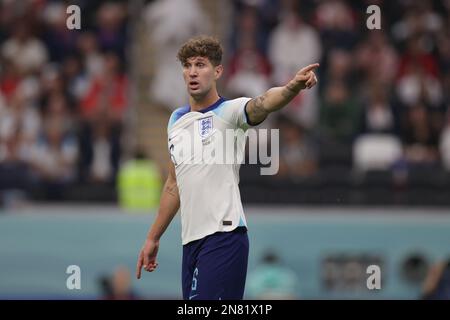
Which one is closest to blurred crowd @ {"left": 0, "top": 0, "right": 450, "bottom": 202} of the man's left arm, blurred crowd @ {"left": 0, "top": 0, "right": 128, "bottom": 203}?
blurred crowd @ {"left": 0, "top": 0, "right": 128, "bottom": 203}

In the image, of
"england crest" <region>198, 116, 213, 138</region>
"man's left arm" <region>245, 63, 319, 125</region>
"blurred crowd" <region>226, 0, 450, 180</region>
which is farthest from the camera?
"blurred crowd" <region>226, 0, 450, 180</region>

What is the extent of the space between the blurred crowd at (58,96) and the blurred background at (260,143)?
2cm

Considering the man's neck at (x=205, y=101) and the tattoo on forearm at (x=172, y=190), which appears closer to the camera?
the man's neck at (x=205, y=101)

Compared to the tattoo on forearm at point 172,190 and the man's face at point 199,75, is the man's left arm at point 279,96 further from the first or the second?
the tattoo on forearm at point 172,190

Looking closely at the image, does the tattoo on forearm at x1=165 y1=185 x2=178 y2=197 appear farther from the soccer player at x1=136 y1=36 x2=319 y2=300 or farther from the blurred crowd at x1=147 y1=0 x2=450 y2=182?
the blurred crowd at x1=147 y1=0 x2=450 y2=182

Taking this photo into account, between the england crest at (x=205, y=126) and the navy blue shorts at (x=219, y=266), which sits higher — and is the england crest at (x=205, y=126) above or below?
above

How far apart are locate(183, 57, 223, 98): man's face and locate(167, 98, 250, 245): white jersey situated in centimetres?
13

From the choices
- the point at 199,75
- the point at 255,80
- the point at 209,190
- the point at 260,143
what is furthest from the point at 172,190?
the point at 255,80

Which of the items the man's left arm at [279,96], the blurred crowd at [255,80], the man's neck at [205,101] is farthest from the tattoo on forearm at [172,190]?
the blurred crowd at [255,80]

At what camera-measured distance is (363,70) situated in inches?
628

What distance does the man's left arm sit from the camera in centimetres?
694

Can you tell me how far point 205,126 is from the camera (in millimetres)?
7531

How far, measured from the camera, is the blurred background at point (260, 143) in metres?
14.4

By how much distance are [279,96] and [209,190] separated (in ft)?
2.51
